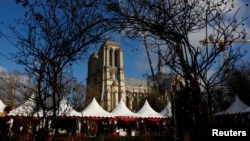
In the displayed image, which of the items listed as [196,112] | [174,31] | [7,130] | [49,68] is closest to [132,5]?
[174,31]

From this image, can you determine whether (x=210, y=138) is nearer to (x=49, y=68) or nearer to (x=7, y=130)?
(x=49, y=68)

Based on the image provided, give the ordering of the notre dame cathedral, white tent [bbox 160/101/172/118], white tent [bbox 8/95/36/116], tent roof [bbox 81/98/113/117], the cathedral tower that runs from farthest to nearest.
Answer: the cathedral tower → the notre dame cathedral → tent roof [bbox 81/98/113/117] → white tent [bbox 160/101/172/118] → white tent [bbox 8/95/36/116]

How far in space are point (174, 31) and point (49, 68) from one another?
2.45 m

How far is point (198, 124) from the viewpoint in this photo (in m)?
5.22

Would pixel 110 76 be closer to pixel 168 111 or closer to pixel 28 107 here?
pixel 28 107

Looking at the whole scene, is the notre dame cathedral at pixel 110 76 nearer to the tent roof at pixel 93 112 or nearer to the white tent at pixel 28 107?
the tent roof at pixel 93 112

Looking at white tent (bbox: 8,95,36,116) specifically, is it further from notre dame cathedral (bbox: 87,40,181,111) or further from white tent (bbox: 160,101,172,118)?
notre dame cathedral (bbox: 87,40,181,111)

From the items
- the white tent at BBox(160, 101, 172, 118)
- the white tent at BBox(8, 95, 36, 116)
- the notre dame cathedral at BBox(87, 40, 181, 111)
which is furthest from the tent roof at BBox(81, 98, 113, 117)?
the notre dame cathedral at BBox(87, 40, 181, 111)

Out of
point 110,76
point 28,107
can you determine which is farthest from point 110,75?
point 28,107

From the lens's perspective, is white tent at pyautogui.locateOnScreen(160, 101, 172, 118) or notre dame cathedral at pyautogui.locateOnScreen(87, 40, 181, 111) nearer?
white tent at pyautogui.locateOnScreen(160, 101, 172, 118)

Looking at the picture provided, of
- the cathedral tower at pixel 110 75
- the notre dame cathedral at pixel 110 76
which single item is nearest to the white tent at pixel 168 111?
the notre dame cathedral at pixel 110 76

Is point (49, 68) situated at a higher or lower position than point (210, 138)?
higher

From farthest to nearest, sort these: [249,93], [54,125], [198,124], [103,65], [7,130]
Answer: [103,65] < [249,93] < [7,130] < [54,125] < [198,124]

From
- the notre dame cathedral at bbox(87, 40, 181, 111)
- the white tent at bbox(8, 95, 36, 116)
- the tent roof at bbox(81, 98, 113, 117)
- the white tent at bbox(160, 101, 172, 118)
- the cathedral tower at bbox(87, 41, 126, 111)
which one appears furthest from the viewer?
the cathedral tower at bbox(87, 41, 126, 111)
